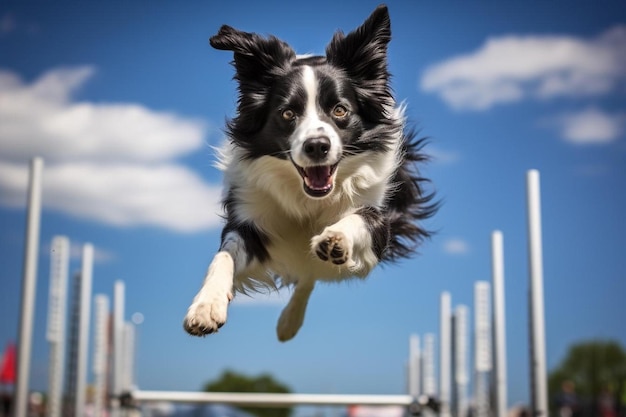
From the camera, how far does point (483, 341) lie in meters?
14.6

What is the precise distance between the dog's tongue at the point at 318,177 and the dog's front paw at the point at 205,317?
28.6 inches

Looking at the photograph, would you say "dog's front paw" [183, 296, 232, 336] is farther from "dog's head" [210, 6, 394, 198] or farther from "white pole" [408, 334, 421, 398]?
"white pole" [408, 334, 421, 398]

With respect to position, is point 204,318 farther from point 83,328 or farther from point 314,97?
point 83,328

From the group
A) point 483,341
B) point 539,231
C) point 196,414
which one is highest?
point 539,231

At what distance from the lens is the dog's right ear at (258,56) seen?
4387mm

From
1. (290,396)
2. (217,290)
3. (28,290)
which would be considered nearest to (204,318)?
(217,290)

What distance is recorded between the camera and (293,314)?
567cm

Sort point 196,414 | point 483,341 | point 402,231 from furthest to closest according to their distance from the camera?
point 483,341
point 196,414
point 402,231

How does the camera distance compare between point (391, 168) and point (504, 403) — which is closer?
point (391, 168)

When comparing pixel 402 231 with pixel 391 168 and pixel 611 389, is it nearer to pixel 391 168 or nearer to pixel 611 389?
pixel 391 168

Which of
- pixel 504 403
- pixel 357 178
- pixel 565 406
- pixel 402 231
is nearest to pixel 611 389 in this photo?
pixel 565 406

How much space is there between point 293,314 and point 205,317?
187 centimetres

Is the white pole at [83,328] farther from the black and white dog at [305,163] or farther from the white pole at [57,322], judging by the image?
the black and white dog at [305,163]

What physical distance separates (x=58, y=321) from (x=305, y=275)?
7.46 metres
